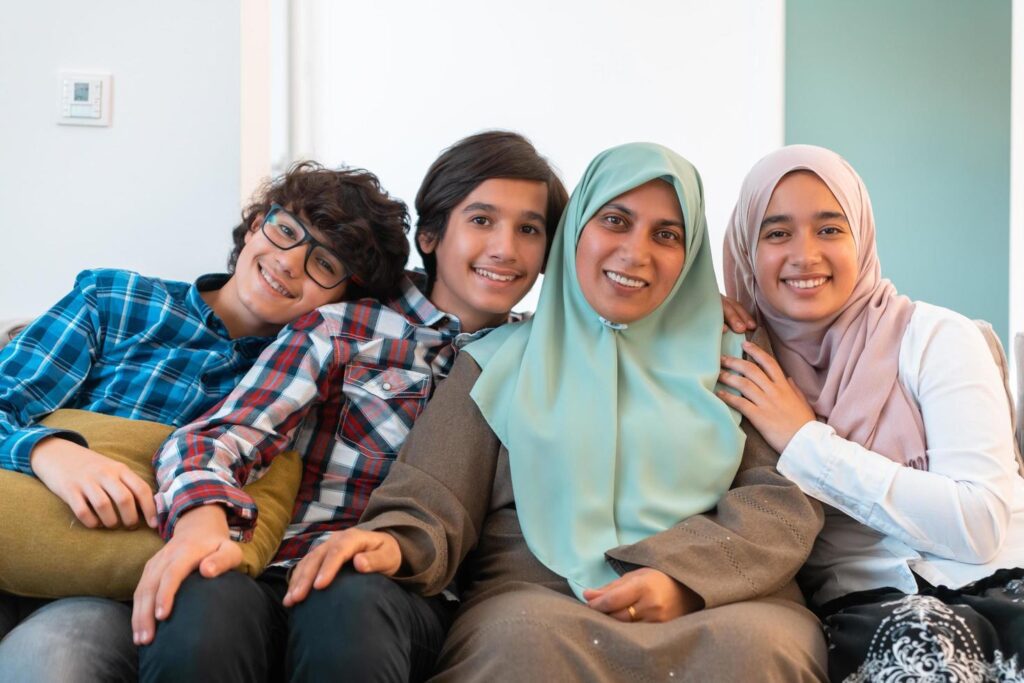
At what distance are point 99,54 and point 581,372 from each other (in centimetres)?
140

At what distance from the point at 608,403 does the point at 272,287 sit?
2.20ft

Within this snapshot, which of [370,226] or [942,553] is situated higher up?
[370,226]

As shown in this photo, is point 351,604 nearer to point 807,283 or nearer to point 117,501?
point 117,501

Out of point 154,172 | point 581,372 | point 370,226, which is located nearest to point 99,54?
point 154,172

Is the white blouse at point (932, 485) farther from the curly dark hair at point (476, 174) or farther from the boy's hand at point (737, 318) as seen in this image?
the curly dark hair at point (476, 174)

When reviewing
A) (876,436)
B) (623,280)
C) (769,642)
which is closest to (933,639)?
(769,642)

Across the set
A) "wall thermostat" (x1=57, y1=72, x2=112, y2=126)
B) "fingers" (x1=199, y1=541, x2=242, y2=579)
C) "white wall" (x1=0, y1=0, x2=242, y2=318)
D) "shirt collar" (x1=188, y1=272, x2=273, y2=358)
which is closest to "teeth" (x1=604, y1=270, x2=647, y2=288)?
"shirt collar" (x1=188, y1=272, x2=273, y2=358)

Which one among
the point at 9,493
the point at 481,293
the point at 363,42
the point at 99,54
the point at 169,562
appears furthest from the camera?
the point at 363,42

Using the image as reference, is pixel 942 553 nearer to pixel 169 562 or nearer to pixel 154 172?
pixel 169 562

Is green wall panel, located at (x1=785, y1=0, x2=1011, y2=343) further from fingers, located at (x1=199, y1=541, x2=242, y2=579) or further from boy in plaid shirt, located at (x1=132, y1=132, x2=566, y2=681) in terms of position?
fingers, located at (x1=199, y1=541, x2=242, y2=579)

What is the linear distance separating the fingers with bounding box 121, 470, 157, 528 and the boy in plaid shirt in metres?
0.02

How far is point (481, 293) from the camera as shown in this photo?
71.1 inches

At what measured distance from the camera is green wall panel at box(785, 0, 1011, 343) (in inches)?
145

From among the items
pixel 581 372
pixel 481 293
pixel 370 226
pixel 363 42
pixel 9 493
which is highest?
pixel 363 42
